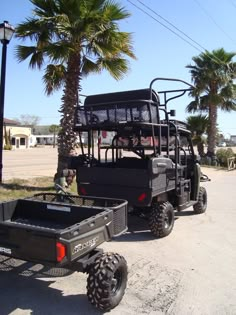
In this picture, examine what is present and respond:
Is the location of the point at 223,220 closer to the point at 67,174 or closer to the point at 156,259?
the point at 156,259

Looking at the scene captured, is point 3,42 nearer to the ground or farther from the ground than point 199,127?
farther from the ground

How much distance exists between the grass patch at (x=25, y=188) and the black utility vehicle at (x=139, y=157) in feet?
8.51

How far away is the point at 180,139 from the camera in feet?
27.0

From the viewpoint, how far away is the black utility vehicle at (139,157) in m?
6.56

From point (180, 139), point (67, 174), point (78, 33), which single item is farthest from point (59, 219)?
point (78, 33)

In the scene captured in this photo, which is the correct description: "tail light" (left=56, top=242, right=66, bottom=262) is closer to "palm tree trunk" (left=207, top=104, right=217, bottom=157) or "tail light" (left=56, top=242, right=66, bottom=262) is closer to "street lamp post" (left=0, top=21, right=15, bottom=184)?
"street lamp post" (left=0, top=21, right=15, bottom=184)

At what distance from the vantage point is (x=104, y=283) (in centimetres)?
369

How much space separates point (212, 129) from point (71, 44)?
19.9 m

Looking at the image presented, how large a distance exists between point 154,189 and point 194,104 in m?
24.5

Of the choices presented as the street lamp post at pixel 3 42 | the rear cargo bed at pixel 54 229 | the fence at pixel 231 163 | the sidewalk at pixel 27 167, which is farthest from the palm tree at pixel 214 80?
the rear cargo bed at pixel 54 229

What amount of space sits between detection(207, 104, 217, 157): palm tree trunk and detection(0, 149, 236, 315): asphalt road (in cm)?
2309

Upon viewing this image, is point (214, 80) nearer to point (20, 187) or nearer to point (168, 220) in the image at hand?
point (20, 187)

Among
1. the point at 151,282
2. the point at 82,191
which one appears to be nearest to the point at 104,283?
the point at 151,282

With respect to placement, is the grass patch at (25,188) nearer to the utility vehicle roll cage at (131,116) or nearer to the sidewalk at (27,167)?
the sidewalk at (27,167)
